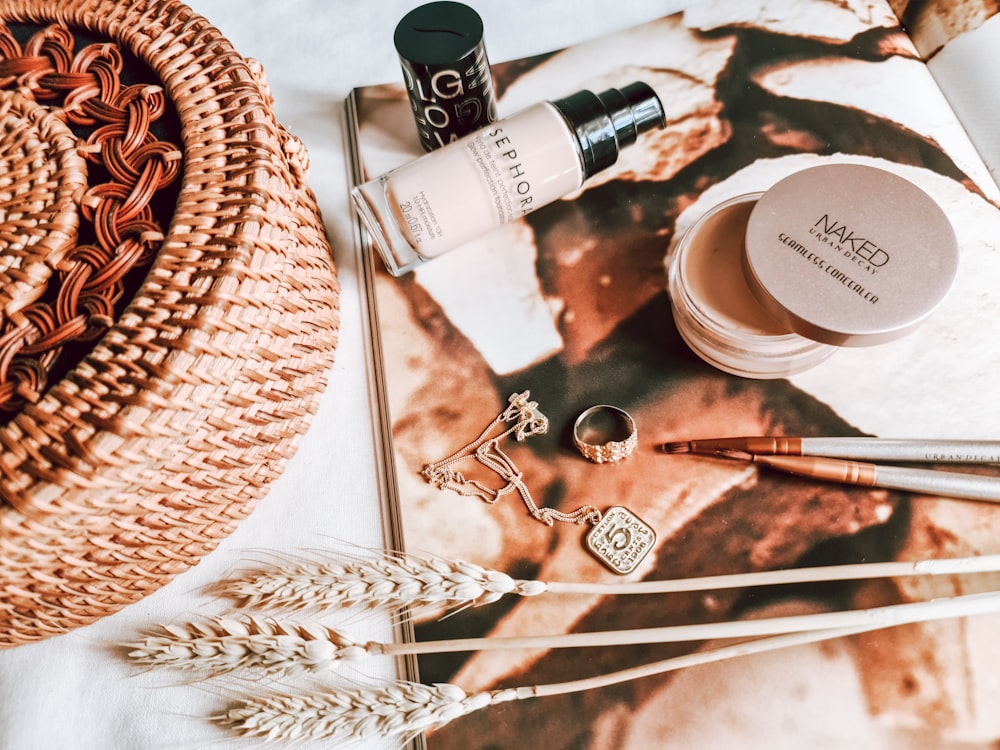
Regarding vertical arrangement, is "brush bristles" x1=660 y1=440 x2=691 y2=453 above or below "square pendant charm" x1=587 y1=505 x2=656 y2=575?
above

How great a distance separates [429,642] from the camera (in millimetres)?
507

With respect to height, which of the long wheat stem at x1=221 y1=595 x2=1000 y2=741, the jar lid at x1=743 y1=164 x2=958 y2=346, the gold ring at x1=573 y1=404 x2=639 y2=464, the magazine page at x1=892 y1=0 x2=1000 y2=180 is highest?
the magazine page at x1=892 y1=0 x2=1000 y2=180

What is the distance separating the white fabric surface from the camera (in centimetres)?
55

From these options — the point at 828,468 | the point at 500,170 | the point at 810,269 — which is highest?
the point at 500,170

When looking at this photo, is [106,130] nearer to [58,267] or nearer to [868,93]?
[58,267]

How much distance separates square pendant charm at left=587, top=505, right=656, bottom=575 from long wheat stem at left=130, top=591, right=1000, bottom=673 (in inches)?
2.2

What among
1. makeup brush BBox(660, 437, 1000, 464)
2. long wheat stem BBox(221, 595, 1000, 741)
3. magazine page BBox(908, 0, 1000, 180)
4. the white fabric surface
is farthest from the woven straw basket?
magazine page BBox(908, 0, 1000, 180)

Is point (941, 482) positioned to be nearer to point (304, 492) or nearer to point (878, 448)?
point (878, 448)

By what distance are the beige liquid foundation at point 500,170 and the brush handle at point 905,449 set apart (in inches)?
11.8

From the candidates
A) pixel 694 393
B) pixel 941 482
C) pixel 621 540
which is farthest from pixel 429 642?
pixel 941 482

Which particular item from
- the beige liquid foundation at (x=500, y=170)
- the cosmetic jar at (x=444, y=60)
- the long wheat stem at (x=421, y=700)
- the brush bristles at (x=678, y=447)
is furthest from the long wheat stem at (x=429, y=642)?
the cosmetic jar at (x=444, y=60)

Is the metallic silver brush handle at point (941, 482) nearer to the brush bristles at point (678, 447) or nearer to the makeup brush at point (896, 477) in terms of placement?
the makeup brush at point (896, 477)

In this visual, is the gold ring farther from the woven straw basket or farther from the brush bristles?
the woven straw basket

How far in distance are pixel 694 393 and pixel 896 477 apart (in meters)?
0.16
